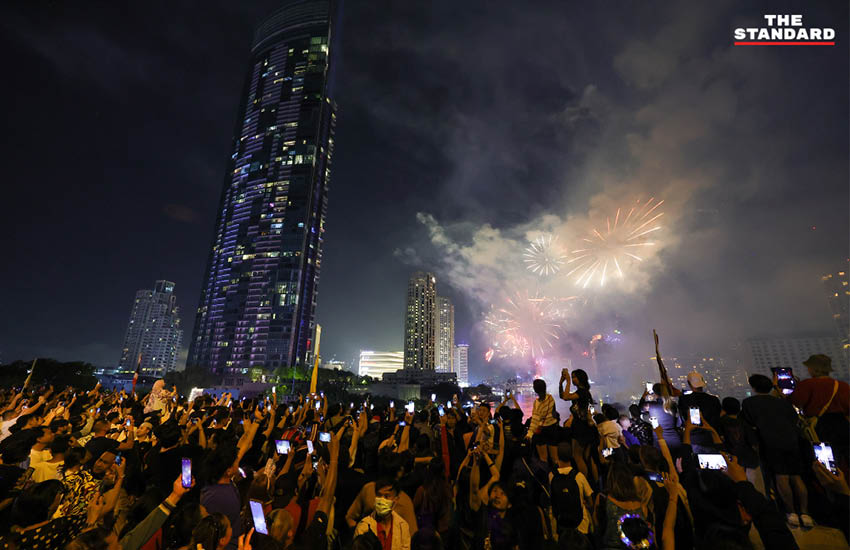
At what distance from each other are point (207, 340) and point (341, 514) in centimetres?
14543

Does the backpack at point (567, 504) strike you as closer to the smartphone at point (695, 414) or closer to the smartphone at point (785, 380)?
the smartphone at point (695, 414)

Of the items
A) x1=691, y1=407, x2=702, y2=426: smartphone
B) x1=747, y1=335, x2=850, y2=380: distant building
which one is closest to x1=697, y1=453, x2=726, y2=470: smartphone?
x1=691, y1=407, x2=702, y2=426: smartphone

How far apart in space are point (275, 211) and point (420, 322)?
286 ft

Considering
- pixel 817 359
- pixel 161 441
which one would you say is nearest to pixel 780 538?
pixel 817 359

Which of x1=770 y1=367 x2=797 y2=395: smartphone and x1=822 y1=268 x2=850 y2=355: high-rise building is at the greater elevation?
x1=822 y1=268 x2=850 y2=355: high-rise building

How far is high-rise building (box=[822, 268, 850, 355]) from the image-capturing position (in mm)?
90769

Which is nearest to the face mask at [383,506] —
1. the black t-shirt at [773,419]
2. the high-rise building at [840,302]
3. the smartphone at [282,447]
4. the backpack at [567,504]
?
the backpack at [567,504]

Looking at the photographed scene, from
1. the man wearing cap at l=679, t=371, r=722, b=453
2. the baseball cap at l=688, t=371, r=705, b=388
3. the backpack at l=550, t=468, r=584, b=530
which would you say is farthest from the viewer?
the baseball cap at l=688, t=371, r=705, b=388

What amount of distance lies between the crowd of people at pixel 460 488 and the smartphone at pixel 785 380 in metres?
2.34

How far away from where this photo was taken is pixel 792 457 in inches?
199

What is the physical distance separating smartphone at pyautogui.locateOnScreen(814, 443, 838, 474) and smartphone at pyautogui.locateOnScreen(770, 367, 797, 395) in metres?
3.53

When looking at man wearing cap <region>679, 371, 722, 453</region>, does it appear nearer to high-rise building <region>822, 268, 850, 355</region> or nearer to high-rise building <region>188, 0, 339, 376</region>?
high-rise building <region>188, 0, 339, 376</region>

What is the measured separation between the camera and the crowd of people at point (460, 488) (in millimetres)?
3238

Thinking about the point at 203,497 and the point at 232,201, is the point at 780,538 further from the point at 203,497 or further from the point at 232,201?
the point at 232,201
